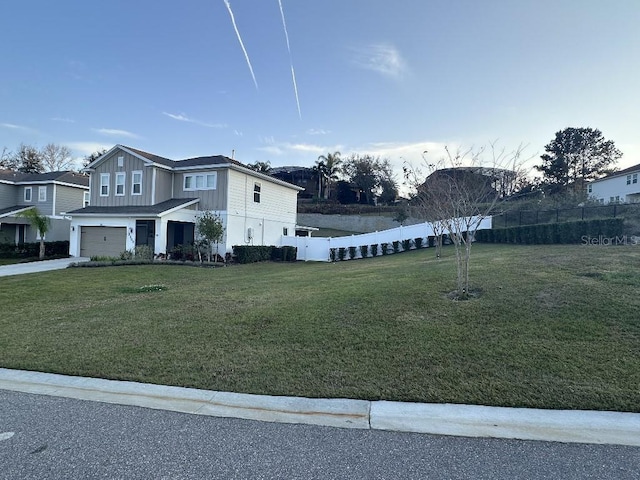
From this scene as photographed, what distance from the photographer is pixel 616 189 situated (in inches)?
1310

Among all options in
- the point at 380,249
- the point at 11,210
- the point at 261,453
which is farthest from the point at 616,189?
the point at 11,210

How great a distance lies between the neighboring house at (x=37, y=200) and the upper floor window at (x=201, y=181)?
12684 millimetres

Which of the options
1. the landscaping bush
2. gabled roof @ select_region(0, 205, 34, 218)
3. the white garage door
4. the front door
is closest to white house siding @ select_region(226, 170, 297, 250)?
the landscaping bush

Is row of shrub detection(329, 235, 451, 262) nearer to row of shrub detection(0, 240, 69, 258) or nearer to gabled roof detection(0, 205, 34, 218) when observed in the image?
row of shrub detection(0, 240, 69, 258)

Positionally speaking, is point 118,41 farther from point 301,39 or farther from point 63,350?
point 63,350

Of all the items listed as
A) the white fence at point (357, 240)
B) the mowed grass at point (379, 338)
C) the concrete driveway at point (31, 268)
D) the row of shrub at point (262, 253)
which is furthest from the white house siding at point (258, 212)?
the mowed grass at point (379, 338)

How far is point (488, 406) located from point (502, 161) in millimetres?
7863

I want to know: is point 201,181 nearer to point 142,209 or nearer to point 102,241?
point 142,209

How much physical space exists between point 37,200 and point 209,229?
18130mm

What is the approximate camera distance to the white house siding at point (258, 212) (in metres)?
20.2

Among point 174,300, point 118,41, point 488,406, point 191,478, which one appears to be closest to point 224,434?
point 191,478

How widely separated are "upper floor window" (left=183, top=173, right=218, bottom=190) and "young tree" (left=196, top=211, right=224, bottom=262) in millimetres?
1912

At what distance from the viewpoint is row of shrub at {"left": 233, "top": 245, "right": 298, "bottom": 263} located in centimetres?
1973

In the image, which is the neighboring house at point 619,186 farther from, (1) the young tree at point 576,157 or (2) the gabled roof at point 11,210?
(2) the gabled roof at point 11,210
